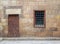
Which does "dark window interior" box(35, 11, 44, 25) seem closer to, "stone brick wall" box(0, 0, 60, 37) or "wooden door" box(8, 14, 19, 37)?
"stone brick wall" box(0, 0, 60, 37)

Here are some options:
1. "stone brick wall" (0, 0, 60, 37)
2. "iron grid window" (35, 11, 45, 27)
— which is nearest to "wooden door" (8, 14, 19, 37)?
"stone brick wall" (0, 0, 60, 37)

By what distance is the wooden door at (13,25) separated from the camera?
1953 cm

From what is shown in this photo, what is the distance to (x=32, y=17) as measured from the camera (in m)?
19.2

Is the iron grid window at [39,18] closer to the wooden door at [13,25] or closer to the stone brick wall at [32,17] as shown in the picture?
the stone brick wall at [32,17]

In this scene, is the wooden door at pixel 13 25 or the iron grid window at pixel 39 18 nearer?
the iron grid window at pixel 39 18

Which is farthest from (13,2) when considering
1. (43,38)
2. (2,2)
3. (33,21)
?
(43,38)

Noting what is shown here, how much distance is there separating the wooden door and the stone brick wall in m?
0.38

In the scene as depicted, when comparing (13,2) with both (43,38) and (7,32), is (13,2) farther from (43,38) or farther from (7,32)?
(43,38)

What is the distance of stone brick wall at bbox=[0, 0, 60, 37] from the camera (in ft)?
62.8

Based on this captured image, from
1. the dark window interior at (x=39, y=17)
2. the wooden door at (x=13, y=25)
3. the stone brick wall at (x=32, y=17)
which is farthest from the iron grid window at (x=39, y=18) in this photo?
the wooden door at (x=13, y=25)

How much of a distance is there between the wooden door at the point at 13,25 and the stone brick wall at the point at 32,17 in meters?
0.38

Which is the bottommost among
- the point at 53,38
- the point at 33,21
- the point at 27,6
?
the point at 53,38

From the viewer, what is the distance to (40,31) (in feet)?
63.2

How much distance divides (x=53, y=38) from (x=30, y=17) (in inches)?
106
